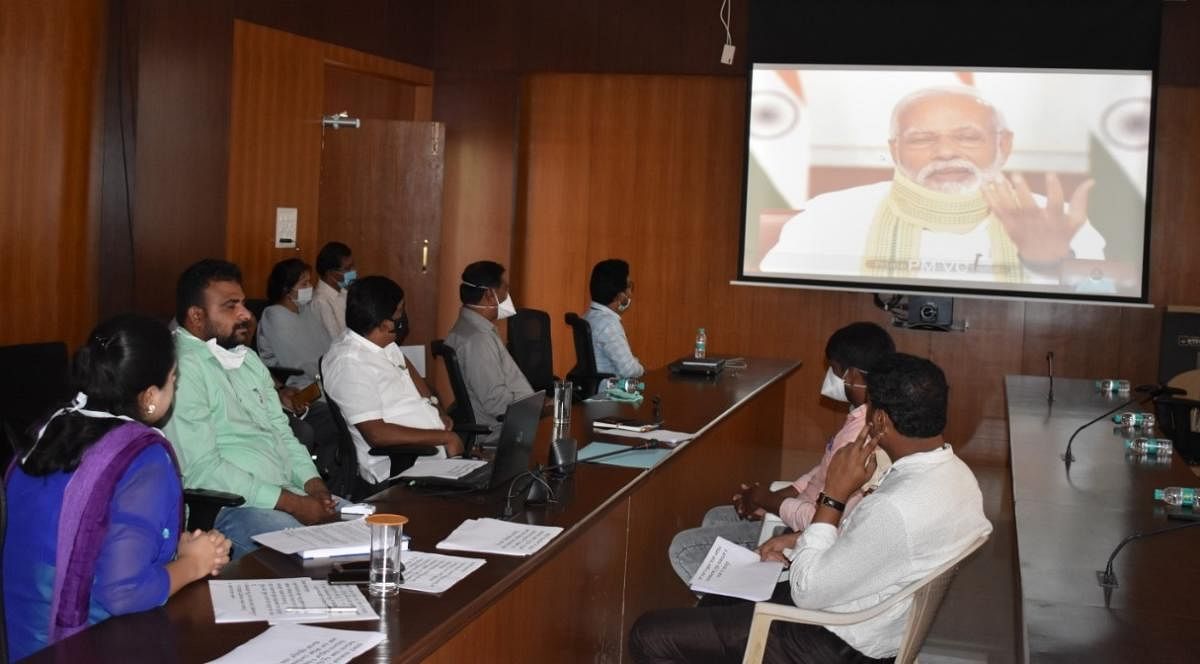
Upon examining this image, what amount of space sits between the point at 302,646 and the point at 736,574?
139cm

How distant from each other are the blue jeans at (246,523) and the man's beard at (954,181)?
18.2ft

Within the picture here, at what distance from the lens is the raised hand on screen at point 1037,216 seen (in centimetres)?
769

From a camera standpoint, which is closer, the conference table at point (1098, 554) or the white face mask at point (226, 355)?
the conference table at point (1098, 554)

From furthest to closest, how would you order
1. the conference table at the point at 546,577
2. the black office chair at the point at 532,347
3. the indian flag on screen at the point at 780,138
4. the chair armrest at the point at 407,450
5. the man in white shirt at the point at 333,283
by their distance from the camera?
the indian flag on screen at the point at 780,138, the man in white shirt at the point at 333,283, the black office chair at the point at 532,347, the chair armrest at the point at 407,450, the conference table at the point at 546,577

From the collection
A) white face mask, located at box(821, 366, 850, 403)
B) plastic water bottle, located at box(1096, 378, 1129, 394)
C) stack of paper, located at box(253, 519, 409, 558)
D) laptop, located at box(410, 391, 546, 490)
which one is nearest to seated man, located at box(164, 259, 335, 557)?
laptop, located at box(410, 391, 546, 490)

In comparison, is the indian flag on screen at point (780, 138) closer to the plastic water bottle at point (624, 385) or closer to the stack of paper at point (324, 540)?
the plastic water bottle at point (624, 385)

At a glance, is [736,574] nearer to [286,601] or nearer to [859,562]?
[859,562]

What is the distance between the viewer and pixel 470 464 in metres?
3.22

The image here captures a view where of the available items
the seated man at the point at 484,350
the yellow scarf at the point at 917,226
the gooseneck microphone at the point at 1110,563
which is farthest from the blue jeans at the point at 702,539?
the yellow scarf at the point at 917,226

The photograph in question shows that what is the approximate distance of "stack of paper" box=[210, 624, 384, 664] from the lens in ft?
5.87

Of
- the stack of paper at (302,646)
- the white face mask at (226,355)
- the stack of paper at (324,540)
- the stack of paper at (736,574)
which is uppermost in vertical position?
the white face mask at (226,355)

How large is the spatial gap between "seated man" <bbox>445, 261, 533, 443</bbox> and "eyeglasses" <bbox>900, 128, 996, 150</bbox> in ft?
12.4

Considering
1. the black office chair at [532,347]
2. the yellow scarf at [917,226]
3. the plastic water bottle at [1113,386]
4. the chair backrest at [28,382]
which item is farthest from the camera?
the yellow scarf at [917,226]

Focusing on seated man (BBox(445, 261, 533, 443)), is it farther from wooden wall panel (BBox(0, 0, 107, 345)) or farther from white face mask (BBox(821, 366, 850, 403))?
wooden wall panel (BBox(0, 0, 107, 345))
